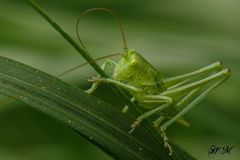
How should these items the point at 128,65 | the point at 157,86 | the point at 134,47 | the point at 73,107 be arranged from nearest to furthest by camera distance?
the point at 73,107
the point at 128,65
the point at 157,86
the point at 134,47

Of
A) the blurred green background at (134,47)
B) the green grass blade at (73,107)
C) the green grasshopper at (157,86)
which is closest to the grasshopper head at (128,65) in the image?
the green grasshopper at (157,86)

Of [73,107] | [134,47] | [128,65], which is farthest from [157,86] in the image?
[134,47]

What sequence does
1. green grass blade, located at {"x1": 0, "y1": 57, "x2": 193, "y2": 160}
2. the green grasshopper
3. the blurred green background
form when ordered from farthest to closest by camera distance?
the blurred green background < the green grasshopper < green grass blade, located at {"x1": 0, "y1": 57, "x2": 193, "y2": 160}

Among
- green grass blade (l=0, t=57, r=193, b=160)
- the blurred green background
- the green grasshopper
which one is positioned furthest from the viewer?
the blurred green background

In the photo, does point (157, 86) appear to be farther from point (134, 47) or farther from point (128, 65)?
point (134, 47)

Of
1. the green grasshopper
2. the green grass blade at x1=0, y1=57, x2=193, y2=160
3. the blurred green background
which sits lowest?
the green grass blade at x1=0, y1=57, x2=193, y2=160

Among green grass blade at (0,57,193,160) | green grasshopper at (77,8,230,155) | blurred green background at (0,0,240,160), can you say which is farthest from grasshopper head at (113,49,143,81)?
blurred green background at (0,0,240,160)

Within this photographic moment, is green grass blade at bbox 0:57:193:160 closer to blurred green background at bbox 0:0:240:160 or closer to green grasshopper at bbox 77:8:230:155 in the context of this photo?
green grasshopper at bbox 77:8:230:155

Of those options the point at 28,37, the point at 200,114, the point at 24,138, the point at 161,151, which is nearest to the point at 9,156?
the point at 24,138
